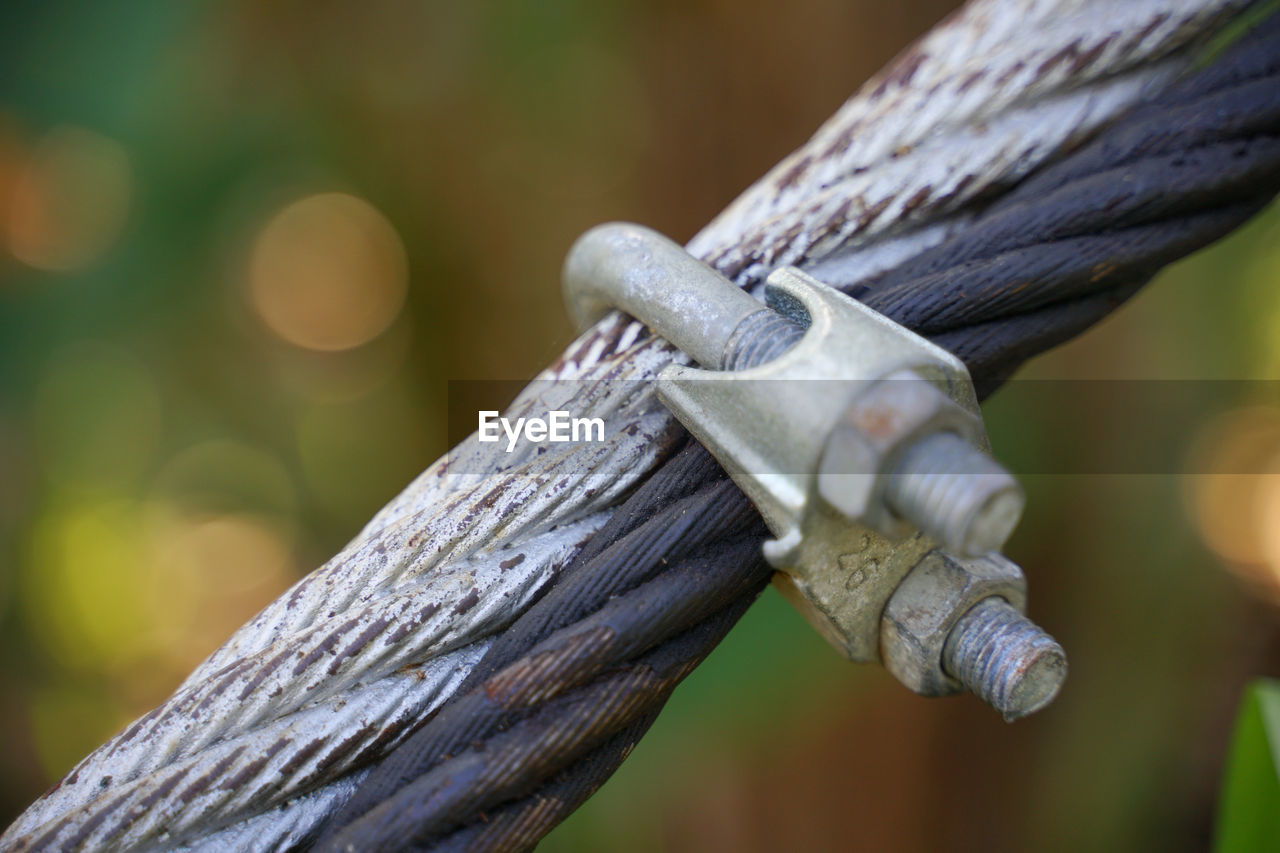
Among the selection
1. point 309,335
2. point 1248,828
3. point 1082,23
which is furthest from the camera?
→ point 309,335

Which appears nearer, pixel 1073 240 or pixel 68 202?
pixel 1073 240

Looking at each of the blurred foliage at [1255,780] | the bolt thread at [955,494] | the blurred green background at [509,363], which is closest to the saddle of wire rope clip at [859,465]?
the bolt thread at [955,494]

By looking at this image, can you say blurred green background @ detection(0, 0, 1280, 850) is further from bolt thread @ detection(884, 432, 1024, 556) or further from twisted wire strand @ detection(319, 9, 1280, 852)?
bolt thread @ detection(884, 432, 1024, 556)

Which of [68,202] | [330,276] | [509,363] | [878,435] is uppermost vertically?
[68,202]

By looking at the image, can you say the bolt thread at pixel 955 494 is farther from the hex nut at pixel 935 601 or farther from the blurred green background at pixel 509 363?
the blurred green background at pixel 509 363

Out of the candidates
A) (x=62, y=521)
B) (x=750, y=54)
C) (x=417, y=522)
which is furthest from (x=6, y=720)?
(x=750, y=54)

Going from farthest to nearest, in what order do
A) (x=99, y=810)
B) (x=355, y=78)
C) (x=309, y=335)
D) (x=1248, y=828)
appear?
(x=309, y=335), (x=355, y=78), (x=1248, y=828), (x=99, y=810)

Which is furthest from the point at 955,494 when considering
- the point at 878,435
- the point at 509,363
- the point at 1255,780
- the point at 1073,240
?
the point at 509,363

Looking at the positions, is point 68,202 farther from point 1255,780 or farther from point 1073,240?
point 1255,780

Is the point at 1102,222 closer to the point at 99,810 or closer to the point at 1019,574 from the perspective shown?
the point at 1019,574
